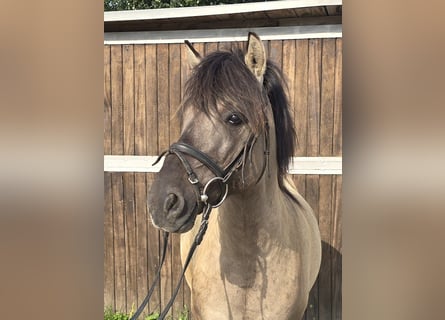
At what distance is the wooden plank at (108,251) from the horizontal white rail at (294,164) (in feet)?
0.24

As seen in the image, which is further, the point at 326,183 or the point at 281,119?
the point at 326,183

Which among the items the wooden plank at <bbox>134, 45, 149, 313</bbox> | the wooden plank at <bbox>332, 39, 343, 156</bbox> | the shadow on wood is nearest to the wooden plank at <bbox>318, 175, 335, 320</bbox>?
the shadow on wood

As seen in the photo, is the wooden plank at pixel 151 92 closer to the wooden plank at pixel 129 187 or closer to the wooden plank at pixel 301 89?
the wooden plank at pixel 129 187

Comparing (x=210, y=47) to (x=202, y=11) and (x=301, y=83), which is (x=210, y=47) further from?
(x=301, y=83)

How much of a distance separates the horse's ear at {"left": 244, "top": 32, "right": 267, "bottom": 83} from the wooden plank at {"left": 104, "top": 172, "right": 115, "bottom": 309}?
47.3 inches

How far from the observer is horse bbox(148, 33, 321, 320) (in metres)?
1.03

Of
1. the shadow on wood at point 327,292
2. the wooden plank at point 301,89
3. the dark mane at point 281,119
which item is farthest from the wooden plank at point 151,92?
the shadow on wood at point 327,292

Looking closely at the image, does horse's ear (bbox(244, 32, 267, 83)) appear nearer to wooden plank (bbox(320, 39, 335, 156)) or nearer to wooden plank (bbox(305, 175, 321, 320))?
wooden plank (bbox(320, 39, 335, 156))

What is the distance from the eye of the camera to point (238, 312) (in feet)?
4.00

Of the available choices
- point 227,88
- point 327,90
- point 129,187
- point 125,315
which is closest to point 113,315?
point 125,315

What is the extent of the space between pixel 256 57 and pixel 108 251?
1408 millimetres

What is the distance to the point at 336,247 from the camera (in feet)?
6.37
